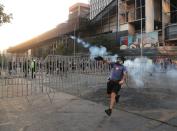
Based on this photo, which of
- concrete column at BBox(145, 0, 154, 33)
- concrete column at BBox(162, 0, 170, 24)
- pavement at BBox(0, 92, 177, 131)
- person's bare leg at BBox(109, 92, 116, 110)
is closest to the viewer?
pavement at BBox(0, 92, 177, 131)

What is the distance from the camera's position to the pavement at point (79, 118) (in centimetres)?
551

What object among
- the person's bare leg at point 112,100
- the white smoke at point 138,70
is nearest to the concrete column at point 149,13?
the white smoke at point 138,70

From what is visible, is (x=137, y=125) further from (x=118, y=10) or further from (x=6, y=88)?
(x=118, y=10)

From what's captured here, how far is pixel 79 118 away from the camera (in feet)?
20.9

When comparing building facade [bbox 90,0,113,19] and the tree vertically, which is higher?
building facade [bbox 90,0,113,19]

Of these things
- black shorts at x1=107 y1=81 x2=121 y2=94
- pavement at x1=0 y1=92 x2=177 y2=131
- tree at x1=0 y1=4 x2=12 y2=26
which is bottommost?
pavement at x1=0 y1=92 x2=177 y2=131

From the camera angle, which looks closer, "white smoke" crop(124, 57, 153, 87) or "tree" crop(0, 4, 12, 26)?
"tree" crop(0, 4, 12, 26)

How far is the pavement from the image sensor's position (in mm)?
5512

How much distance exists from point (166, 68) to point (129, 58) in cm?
540

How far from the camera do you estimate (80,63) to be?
11.2 meters

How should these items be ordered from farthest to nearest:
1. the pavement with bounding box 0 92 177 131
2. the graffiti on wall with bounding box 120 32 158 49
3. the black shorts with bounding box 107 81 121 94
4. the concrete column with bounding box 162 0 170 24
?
the concrete column with bounding box 162 0 170 24, the graffiti on wall with bounding box 120 32 158 49, the black shorts with bounding box 107 81 121 94, the pavement with bounding box 0 92 177 131

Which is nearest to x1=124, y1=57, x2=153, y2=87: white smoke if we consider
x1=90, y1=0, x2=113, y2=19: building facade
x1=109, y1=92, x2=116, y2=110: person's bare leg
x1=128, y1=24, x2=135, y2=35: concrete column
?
x1=109, y1=92, x2=116, y2=110: person's bare leg

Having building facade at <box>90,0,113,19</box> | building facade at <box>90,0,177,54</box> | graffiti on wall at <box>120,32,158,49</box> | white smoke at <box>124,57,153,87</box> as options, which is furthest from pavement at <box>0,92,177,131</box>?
building facade at <box>90,0,113,19</box>

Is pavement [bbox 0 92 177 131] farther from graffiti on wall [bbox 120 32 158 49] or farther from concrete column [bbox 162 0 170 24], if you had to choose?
concrete column [bbox 162 0 170 24]
